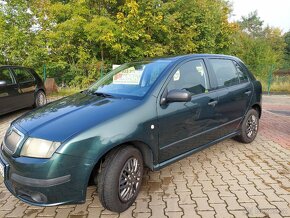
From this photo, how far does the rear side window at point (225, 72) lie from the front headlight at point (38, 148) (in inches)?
107

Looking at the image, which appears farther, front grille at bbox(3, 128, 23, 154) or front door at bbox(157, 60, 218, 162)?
front door at bbox(157, 60, 218, 162)

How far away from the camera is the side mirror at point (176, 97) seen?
334cm

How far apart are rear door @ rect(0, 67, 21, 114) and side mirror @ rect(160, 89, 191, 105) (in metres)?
5.27

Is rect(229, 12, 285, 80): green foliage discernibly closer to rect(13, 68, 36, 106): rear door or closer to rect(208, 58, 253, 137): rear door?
rect(208, 58, 253, 137): rear door

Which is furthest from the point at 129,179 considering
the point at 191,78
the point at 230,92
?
the point at 230,92

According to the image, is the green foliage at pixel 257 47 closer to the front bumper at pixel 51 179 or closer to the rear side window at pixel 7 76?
the rear side window at pixel 7 76

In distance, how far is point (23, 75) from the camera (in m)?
8.23

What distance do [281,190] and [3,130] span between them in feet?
18.7

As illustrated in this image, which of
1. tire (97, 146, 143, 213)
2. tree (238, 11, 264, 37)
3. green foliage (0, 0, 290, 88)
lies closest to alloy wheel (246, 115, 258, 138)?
tire (97, 146, 143, 213)

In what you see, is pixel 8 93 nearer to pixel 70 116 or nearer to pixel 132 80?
pixel 132 80

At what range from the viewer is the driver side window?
369 centimetres

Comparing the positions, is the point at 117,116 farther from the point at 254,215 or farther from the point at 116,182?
the point at 254,215

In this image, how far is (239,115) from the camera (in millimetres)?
4832

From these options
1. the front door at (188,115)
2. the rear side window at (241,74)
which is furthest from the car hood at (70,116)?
the rear side window at (241,74)
